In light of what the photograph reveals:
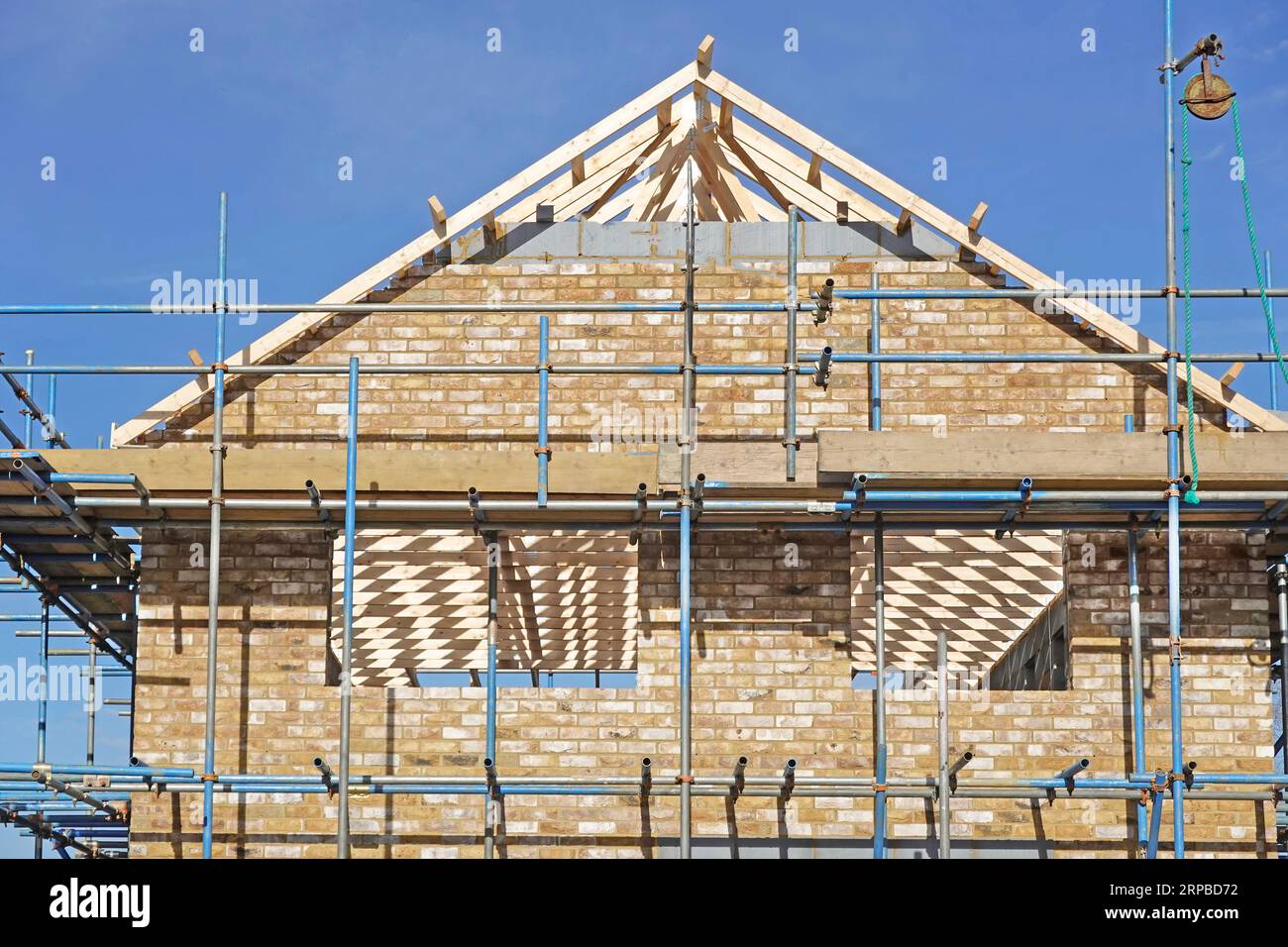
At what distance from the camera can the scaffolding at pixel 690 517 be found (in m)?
13.0

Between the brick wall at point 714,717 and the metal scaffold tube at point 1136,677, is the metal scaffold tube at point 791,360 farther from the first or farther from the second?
the metal scaffold tube at point 1136,677

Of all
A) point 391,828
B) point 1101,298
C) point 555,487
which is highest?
point 1101,298

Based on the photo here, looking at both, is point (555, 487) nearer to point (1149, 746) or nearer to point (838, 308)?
point (838, 308)

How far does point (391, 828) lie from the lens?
13531 millimetres

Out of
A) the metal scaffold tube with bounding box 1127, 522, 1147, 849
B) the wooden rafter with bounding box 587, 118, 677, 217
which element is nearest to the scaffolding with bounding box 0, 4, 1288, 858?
the metal scaffold tube with bounding box 1127, 522, 1147, 849

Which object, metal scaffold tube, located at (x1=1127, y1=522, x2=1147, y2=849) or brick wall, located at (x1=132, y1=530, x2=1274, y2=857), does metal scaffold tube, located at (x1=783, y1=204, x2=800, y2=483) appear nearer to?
brick wall, located at (x1=132, y1=530, x2=1274, y2=857)

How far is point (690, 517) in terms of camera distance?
1341 cm

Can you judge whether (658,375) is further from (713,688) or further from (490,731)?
(490,731)

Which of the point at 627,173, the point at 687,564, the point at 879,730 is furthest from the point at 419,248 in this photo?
the point at 879,730
